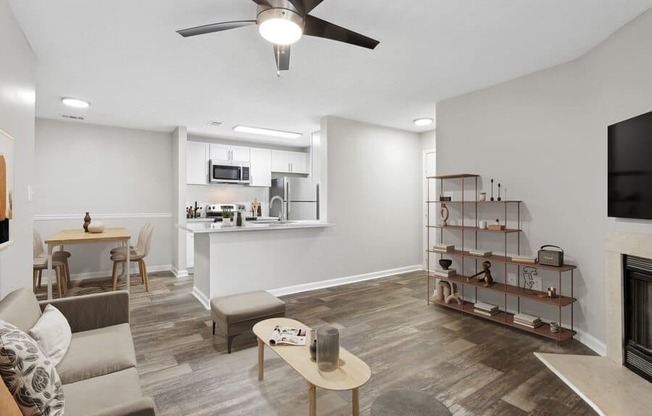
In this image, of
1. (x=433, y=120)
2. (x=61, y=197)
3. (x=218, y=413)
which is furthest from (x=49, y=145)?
(x=433, y=120)

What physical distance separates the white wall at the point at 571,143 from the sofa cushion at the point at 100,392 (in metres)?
3.48

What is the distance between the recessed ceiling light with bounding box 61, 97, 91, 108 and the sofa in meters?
3.14

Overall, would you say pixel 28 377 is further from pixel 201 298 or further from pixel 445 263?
pixel 445 263

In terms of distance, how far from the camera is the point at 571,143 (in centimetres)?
311

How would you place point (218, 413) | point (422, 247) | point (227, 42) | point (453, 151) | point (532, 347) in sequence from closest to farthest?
point (218, 413), point (227, 42), point (532, 347), point (453, 151), point (422, 247)

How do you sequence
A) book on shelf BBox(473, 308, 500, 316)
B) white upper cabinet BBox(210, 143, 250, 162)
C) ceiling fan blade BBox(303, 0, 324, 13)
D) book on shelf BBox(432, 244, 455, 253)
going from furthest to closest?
white upper cabinet BBox(210, 143, 250, 162) → book on shelf BBox(432, 244, 455, 253) → book on shelf BBox(473, 308, 500, 316) → ceiling fan blade BBox(303, 0, 324, 13)

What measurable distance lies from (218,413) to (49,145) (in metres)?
5.57

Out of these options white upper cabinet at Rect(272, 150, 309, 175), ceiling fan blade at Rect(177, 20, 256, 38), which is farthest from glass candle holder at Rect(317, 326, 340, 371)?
white upper cabinet at Rect(272, 150, 309, 175)

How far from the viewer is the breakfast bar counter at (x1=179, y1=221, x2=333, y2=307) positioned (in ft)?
13.6

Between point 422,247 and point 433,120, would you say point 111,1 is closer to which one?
point 433,120

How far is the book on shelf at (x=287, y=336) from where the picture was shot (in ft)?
7.09

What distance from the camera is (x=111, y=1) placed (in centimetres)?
217

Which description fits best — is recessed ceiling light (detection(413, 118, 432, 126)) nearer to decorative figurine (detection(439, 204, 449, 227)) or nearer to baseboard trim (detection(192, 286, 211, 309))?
decorative figurine (detection(439, 204, 449, 227))

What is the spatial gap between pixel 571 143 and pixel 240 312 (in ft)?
11.5
